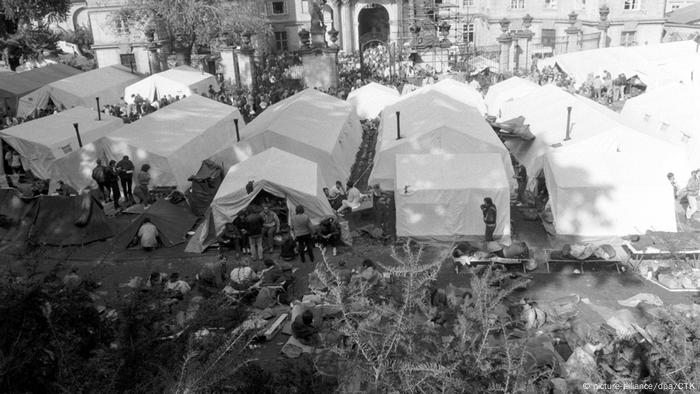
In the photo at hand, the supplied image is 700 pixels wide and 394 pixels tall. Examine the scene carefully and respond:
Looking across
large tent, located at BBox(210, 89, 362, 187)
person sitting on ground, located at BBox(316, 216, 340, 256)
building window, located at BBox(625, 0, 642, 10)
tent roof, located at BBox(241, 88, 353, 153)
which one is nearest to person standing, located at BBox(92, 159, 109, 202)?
large tent, located at BBox(210, 89, 362, 187)

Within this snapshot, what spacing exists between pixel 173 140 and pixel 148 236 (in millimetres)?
4716

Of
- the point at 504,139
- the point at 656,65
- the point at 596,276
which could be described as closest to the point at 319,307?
the point at 596,276

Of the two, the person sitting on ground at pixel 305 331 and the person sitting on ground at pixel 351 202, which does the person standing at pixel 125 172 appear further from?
the person sitting on ground at pixel 305 331

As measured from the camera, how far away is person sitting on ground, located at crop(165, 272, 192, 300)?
10312mm

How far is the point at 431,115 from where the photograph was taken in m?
16.6

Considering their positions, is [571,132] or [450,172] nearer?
[450,172]

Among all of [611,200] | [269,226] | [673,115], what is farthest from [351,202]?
[673,115]

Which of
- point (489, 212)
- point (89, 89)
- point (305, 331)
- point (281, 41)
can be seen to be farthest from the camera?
point (281, 41)

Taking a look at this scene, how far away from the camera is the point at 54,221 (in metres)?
13.7

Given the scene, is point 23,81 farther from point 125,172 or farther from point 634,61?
point 634,61

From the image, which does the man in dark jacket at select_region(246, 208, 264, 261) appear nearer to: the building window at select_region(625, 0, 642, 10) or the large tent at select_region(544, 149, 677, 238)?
the large tent at select_region(544, 149, 677, 238)

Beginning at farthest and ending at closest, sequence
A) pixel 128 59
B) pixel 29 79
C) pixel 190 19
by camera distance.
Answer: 1. pixel 128 59
2. pixel 190 19
3. pixel 29 79

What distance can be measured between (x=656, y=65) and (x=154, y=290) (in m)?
25.8

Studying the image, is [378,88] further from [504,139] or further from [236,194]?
[236,194]
